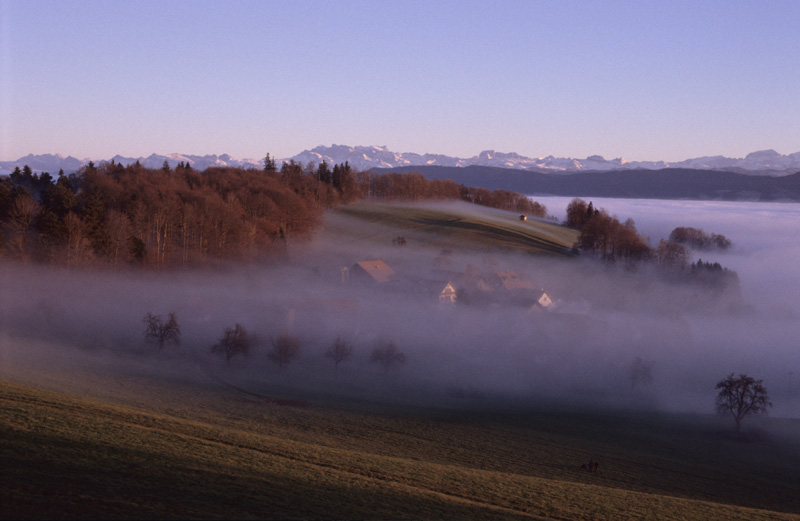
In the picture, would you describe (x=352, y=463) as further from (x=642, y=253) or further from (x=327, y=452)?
(x=642, y=253)

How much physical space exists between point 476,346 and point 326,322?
52.8 feet

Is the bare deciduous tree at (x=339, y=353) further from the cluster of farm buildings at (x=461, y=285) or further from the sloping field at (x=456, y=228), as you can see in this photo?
the sloping field at (x=456, y=228)

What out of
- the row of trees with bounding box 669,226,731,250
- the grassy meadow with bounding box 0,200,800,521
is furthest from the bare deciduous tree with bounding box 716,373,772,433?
the row of trees with bounding box 669,226,731,250

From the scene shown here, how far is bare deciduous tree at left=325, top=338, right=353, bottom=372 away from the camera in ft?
170

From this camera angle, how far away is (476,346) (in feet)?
195

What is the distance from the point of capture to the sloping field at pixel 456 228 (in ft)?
332

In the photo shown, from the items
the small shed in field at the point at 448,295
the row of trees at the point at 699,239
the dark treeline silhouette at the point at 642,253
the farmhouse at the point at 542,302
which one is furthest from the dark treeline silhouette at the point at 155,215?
the row of trees at the point at 699,239

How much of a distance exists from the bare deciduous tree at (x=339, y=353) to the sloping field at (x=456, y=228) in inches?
1879

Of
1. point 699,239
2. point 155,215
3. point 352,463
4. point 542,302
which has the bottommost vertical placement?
point 542,302

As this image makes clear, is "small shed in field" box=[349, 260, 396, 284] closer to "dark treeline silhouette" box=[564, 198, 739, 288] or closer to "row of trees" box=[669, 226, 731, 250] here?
"dark treeline silhouette" box=[564, 198, 739, 288]

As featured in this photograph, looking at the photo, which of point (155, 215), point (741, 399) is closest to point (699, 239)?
point (741, 399)

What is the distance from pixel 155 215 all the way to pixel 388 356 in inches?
1679

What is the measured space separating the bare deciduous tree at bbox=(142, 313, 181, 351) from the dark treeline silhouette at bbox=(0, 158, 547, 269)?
15.9 metres

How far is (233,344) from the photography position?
166ft
